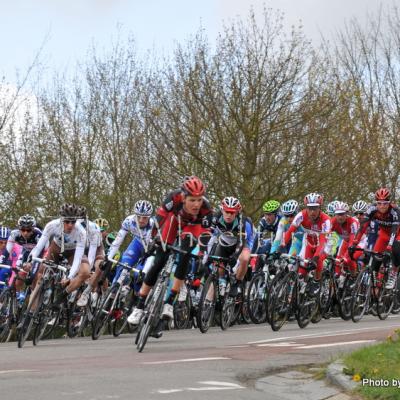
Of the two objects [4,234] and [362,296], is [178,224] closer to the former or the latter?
Answer: [362,296]

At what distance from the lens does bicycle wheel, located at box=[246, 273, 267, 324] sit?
15.8m

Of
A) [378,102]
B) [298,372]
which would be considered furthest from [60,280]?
[378,102]

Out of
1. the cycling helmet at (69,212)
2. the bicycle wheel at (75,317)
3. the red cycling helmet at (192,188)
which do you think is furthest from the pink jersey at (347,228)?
the red cycling helmet at (192,188)

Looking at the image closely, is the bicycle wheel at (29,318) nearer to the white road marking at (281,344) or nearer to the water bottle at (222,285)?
the water bottle at (222,285)

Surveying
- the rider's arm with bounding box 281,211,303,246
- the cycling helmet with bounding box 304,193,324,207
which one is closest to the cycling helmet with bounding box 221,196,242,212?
the rider's arm with bounding box 281,211,303,246

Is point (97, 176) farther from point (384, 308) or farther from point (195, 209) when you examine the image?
point (195, 209)

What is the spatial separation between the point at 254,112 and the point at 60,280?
16001 mm

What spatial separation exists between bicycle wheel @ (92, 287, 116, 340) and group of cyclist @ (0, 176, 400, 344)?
43 cm

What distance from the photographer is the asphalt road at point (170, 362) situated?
24.8 feet

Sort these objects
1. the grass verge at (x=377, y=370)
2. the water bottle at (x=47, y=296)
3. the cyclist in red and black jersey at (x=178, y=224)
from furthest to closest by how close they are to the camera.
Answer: the water bottle at (x=47, y=296), the cyclist in red and black jersey at (x=178, y=224), the grass verge at (x=377, y=370)

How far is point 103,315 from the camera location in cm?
1437

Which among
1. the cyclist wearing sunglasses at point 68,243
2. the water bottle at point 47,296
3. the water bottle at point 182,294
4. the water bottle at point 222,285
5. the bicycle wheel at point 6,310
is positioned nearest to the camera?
the water bottle at point 47,296

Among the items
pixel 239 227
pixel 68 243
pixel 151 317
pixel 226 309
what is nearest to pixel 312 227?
pixel 239 227

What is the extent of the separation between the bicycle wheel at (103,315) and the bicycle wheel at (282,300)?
2.35 meters
